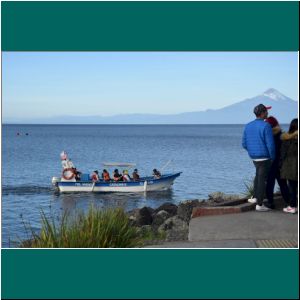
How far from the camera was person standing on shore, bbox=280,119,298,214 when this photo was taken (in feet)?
27.5

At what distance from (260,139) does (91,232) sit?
2.79 metres

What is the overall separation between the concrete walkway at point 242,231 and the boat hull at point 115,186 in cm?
1546

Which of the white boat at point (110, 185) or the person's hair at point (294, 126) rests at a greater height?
the person's hair at point (294, 126)

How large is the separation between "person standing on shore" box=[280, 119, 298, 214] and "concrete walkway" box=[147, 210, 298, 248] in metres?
0.29

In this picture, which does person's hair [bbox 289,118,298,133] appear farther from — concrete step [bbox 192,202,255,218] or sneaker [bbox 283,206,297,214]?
concrete step [bbox 192,202,255,218]

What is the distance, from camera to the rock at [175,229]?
29.0ft

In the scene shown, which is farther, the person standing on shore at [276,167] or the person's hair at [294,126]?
the person standing on shore at [276,167]

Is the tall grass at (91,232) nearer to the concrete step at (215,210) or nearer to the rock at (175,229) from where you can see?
the rock at (175,229)

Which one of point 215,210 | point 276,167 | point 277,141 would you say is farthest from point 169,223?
point 277,141

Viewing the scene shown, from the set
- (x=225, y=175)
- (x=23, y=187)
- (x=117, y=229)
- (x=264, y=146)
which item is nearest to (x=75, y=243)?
(x=117, y=229)

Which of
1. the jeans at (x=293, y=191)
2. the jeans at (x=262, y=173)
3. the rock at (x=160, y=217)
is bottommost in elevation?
the rock at (x=160, y=217)

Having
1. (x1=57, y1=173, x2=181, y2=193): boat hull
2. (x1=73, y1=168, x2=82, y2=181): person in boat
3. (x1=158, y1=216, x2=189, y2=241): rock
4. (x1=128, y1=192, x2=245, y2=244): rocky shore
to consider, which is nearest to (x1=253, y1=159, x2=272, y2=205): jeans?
(x1=128, y1=192, x2=245, y2=244): rocky shore

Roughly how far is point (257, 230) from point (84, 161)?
34.4m

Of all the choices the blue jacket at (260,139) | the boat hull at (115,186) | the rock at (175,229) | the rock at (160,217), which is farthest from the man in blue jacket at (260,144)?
the boat hull at (115,186)
